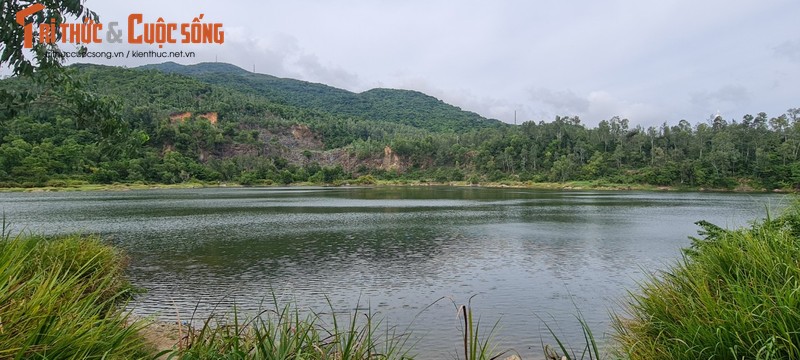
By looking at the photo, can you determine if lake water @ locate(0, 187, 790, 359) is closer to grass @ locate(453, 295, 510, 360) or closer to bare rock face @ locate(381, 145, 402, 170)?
grass @ locate(453, 295, 510, 360)

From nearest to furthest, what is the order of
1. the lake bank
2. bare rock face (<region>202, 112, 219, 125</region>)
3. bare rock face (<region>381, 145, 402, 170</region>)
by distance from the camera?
the lake bank
bare rock face (<region>381, 145, 402, 170</region>)
bare rock face (<region>202, 112, 219, 125</region>)

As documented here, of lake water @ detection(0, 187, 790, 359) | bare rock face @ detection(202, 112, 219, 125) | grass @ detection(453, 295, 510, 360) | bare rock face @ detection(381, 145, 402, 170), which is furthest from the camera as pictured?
bare rock face @ detection(202, 112, 219, 125)

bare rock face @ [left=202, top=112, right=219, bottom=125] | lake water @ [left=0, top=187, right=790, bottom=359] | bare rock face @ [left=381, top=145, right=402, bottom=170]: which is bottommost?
lake water @ [left=0, top=187, right=790, bottom=359]

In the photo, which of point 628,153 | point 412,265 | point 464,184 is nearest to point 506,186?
point 464,184

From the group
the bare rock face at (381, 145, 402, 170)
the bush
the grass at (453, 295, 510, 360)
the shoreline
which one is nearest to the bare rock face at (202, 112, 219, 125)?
the shoreline

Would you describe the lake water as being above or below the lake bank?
below

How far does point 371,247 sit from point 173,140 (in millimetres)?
161794

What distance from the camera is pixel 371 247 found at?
26484 mm

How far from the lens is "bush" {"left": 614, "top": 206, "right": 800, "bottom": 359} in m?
4.62

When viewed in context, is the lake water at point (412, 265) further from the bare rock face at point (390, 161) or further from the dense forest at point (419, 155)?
the bare rock face at point (390, 161)

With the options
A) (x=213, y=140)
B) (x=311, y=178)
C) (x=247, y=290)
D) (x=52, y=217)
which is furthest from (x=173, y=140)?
(x=247, y=290)

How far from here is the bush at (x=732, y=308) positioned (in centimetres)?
462

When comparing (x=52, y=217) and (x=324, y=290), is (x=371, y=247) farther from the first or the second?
(x=52, y=217)

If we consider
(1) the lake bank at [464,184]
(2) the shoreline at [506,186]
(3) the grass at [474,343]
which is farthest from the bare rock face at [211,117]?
(3) the grass at [474,343]
